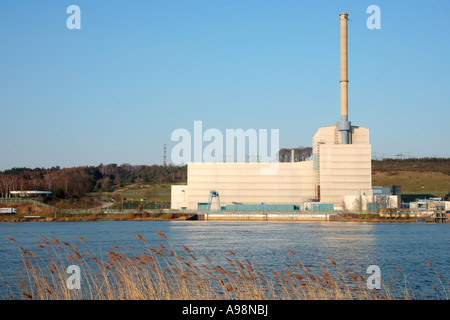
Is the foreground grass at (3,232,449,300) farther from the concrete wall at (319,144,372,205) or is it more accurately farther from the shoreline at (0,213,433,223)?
the concrete wall at (319,144,372,205)

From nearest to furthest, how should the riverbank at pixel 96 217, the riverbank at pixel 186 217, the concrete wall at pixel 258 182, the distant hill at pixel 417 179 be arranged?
the riverbank at pixel 186 217 < the riverbank at pixel 96 217 < the concrete wall at pixel 258 182 < the distant hill at pixel 417 179

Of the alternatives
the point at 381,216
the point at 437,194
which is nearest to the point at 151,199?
the point at 381,216

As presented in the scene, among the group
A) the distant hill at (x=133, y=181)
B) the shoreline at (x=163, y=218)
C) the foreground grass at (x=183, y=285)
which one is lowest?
the shoreline at (x=163, y=218)

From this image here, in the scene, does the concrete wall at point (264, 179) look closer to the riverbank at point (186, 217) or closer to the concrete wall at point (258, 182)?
the concrete wall at point (258, 182)

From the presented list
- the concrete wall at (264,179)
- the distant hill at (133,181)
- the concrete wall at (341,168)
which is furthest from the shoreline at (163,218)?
the distant hill at (133,181)

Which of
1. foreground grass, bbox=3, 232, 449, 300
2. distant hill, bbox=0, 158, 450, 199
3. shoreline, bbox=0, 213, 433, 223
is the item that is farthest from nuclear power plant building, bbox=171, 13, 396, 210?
foreground grass, bbox=3, 232, 449, 300

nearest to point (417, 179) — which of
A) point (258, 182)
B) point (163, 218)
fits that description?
point (258, 182)

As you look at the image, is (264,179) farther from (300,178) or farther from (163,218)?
(163,218)

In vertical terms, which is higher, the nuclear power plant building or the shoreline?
the nuclear power plant building

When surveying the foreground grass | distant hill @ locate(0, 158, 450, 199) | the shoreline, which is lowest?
the shoreline
